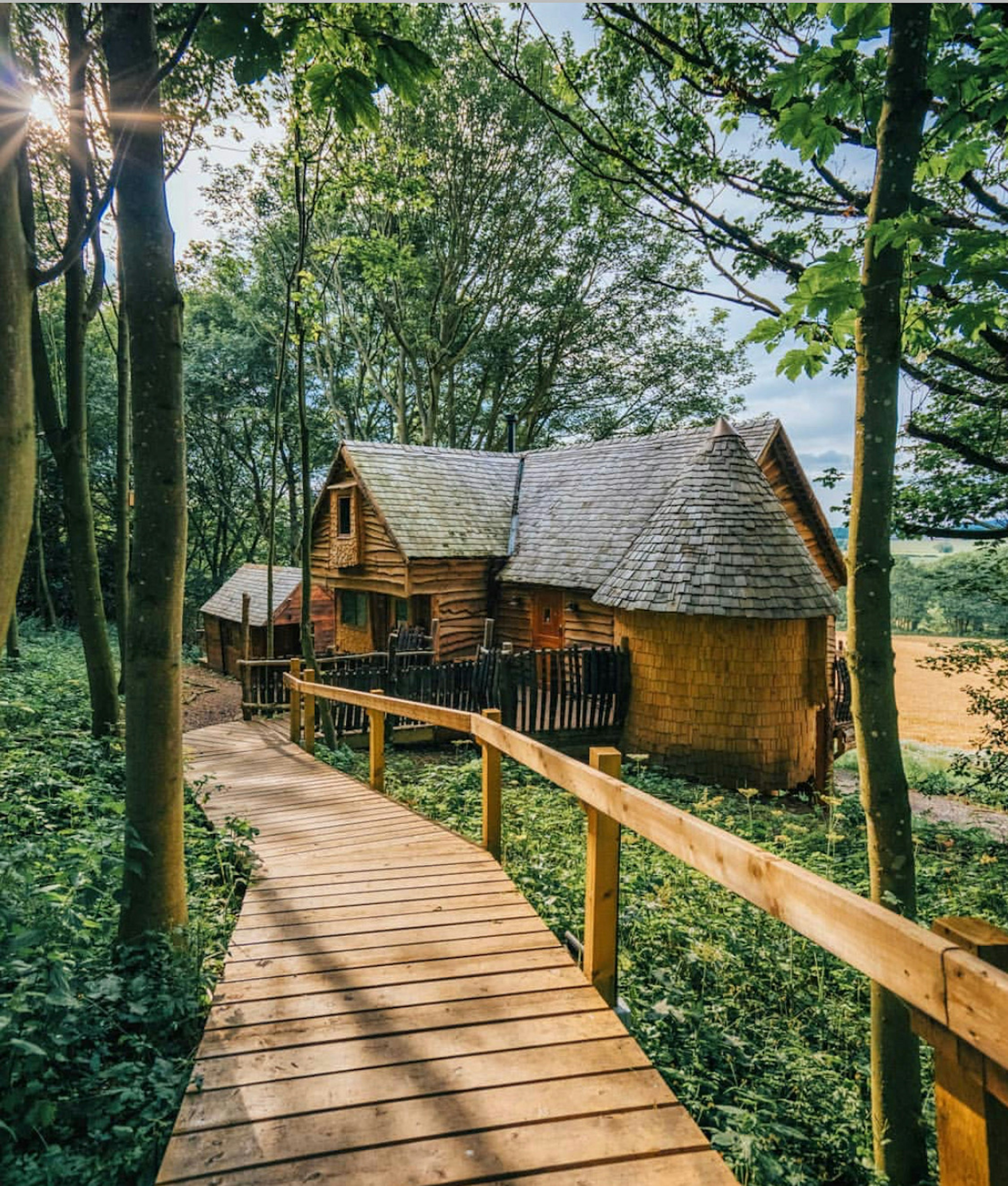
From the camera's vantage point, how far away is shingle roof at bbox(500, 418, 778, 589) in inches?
543

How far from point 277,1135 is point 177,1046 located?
0.90m

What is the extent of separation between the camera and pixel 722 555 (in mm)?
11047

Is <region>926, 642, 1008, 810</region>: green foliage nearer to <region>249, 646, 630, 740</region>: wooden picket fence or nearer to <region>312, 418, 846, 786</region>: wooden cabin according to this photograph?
<region>312, 418, 846, 786</region>: wooden cabin

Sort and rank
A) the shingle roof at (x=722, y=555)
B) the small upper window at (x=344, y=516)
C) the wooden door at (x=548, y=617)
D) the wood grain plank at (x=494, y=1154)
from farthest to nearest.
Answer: the small upper window at (x=344, y=516) → the wooden door at (x=548, y=617) → the shingle roof at (x=722, y=555) → the wood grain plank at (x=494, y=1154)

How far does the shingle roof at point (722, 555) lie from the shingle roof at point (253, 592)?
12.8 meters

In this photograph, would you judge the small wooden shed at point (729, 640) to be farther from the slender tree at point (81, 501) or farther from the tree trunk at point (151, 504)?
the tree trunk at point (151, 504)

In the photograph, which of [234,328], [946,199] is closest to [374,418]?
[234,328]

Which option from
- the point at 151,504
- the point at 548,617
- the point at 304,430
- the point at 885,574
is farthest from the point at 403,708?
the point at 548,617

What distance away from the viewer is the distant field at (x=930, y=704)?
25125mm

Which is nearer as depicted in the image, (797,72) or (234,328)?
(797,72)

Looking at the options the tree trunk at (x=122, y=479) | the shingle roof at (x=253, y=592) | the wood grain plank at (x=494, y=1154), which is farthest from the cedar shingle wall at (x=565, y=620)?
the wood grain plank at (x=494, y=1154)

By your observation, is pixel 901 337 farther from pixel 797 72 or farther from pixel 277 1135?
pixel 277 1135

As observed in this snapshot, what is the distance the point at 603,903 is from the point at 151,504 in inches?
118

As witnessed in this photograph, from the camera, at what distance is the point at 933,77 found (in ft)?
9.71
